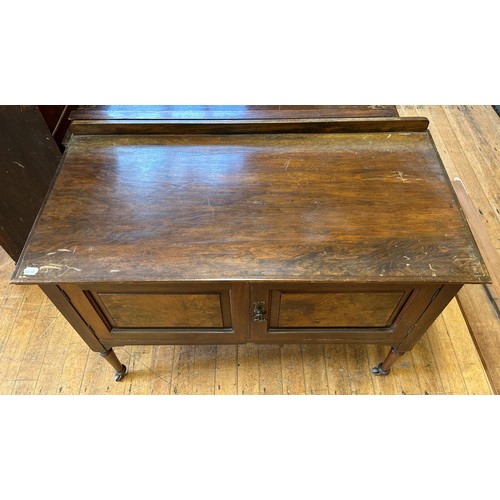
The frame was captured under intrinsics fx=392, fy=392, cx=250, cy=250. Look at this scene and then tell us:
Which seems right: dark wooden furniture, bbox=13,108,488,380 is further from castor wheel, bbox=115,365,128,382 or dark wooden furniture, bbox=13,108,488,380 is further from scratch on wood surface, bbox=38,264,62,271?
castor wheel, bbox=115,365,128,382

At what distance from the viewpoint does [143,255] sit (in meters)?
0.92

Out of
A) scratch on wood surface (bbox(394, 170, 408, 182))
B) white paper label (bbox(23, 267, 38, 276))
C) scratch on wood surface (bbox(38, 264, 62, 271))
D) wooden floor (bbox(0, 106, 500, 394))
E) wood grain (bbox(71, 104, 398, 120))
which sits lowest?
wooden floor (bbox(0, 106, 500, 394))

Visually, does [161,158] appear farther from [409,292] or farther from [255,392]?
[255,392]

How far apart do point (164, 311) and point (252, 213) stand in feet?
1.19

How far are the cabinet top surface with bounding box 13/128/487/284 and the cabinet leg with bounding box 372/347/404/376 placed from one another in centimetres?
50

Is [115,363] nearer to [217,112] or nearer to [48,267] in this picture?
[48,267]

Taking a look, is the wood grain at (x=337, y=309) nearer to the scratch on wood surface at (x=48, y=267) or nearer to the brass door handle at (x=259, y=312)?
the brass door handle at (x=259, y=312)

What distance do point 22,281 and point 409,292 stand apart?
3.01 ft

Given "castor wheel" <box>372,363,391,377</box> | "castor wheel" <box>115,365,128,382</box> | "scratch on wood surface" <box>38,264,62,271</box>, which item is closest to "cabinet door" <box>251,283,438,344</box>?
"castor wheel" <box>372,363,391,377</box>

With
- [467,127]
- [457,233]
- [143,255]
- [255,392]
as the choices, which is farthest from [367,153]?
[467,127]

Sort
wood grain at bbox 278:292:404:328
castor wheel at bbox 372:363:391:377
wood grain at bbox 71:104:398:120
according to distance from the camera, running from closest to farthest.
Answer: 1. wood grain at bbox 278:292:404:328
2. wood grain at bbox 71:104:398:120
3. castor wheel at bbox 372:363:391:377

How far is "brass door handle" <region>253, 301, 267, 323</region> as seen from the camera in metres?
1.03

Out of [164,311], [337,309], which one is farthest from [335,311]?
[164,311]

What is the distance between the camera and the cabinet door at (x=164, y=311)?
970 millimetres
